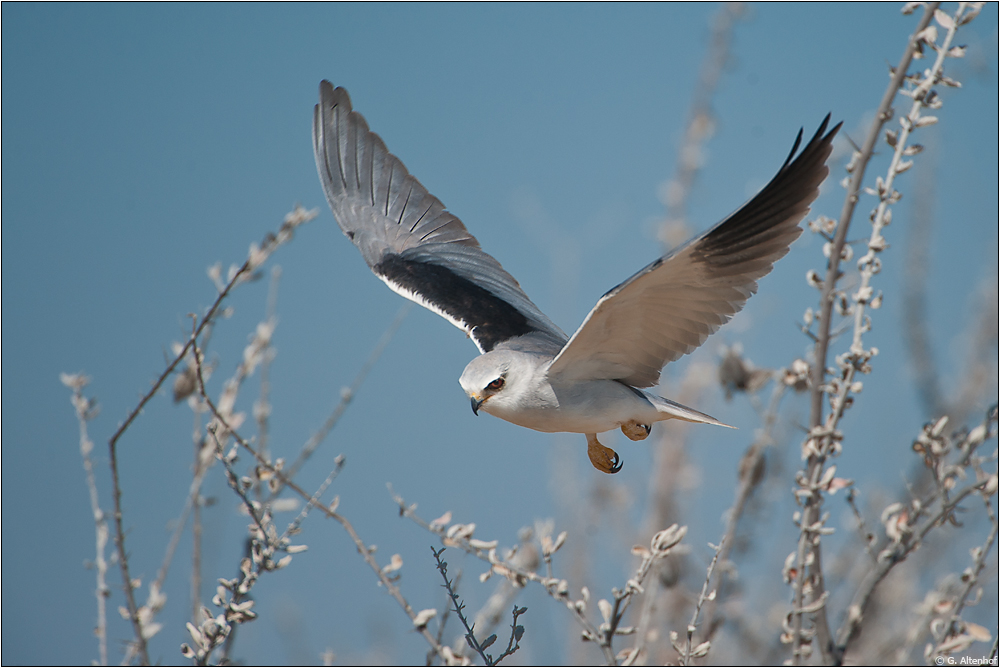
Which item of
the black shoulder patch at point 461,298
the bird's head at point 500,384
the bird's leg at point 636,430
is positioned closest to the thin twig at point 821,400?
the bird's leg at point 636,430

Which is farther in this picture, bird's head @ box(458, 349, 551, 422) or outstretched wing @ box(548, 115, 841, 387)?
bird's head @ box(458, 349, 551, 422)

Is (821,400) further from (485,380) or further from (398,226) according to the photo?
(398,226)

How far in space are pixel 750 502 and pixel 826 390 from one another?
117 centimetres

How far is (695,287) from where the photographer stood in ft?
10.1

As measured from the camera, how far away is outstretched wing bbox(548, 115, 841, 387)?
2.83 m

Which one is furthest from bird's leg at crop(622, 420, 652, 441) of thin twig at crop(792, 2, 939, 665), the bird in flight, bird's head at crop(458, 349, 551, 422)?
thin twig at crop(792, 2, 939, 665)

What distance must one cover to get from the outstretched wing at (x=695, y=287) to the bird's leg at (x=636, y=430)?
0.73 feet

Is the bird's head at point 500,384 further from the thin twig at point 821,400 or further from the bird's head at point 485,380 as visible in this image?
the thin twig at point 821,400

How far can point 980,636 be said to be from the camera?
2.65 metres

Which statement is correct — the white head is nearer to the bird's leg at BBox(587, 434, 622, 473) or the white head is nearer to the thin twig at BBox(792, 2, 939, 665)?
the bird's leg at BBox(587, 434, 622, 473)

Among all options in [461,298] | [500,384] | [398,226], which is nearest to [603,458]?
[500,384]

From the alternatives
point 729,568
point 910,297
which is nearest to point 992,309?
point 910,297

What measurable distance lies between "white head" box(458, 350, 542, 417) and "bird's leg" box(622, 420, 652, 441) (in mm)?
487

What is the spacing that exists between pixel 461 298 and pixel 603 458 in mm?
1194
